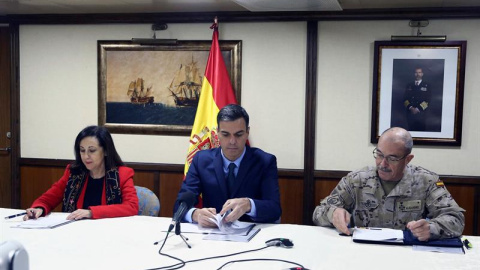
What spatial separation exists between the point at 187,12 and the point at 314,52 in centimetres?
115

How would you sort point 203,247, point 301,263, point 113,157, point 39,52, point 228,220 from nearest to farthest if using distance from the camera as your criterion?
point 301,263, point 203,247, point 228,220, point 113,157, point 39,52

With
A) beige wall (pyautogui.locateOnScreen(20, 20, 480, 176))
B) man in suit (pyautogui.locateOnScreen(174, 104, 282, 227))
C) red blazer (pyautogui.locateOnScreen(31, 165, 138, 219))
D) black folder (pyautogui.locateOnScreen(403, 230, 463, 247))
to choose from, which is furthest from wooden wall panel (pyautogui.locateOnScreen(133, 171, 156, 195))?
black folder (pyautogui.locateOnScreen(403, 230, 463, 247))

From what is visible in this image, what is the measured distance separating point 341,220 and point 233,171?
75cm

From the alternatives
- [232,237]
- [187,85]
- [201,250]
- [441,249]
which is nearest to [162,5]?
[187,85]

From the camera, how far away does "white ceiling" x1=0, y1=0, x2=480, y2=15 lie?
3742 mm

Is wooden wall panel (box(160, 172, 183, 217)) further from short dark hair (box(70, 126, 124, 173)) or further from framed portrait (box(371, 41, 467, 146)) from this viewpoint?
framed portrait (box(371, 41, 467, 146))

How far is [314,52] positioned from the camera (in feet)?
13.5

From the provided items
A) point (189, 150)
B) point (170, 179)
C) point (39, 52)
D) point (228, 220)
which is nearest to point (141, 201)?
point (228, 220)

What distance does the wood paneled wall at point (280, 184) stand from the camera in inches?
157

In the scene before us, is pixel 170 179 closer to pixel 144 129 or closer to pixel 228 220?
pixel 144 129

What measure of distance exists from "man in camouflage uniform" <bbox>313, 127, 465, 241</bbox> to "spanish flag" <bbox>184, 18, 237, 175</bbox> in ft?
5.76

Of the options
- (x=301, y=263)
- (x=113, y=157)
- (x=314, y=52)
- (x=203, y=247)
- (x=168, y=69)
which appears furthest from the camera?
(x=168, y=69)

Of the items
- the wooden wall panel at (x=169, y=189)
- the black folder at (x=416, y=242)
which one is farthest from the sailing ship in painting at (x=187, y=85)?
the black folder at (x=416, y=242)

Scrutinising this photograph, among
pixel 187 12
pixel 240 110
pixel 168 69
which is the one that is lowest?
pixel 240 110
